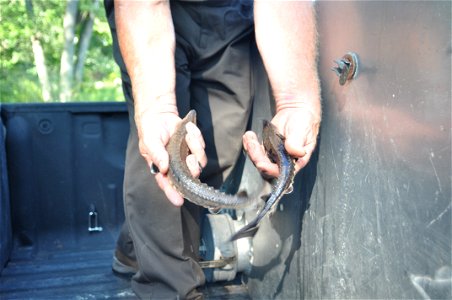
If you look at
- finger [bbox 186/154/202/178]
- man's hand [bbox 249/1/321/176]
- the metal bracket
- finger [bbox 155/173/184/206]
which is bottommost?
the metal bracket

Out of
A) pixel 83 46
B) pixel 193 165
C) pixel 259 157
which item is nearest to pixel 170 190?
pixel 193 165

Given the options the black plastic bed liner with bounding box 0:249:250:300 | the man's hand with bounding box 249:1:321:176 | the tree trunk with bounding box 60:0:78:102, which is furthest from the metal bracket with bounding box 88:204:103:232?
the tree trunk with bounding box 60:0:78:102

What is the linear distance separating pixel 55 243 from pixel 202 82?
1547 millimetres

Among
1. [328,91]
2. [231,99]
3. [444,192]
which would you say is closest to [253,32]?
[231,99]

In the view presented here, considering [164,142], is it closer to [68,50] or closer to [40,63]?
[40,63]

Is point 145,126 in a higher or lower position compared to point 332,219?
higher

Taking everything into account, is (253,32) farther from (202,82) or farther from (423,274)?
(423,274)

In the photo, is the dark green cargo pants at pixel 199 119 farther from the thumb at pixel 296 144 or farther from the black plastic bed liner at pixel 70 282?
the thumb at pixel 296 144

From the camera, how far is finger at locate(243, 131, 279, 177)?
69.7 inches

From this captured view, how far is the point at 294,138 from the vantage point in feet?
5.55

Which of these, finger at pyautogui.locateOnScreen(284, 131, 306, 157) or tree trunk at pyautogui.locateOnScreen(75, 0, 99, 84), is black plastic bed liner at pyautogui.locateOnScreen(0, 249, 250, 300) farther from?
tree trunk at pyautogui.locateOnScreen(75, 0, 99, 84)

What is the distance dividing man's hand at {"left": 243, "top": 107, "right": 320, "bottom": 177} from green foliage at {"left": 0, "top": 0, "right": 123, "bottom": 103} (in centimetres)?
1074

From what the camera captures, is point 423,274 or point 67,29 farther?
point 67,29

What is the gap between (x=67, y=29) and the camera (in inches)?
633
